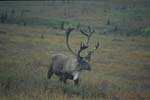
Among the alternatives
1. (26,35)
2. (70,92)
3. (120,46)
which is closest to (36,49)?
(26,35)

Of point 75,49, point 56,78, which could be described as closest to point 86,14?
point 75,49

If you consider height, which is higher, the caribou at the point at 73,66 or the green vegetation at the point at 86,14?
the green vegetation at the point at 86,14

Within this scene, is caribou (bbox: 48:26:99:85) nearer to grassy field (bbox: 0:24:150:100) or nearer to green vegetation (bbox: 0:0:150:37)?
grassy field (bbox: 0:24:150:100)

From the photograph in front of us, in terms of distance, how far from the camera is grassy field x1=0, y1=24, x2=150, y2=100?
7715 mm

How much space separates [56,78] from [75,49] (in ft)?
5.58

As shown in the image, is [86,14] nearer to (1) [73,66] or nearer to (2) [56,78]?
(2) [56,78]

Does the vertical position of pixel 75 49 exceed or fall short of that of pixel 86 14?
it falls short

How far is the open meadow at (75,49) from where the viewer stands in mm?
7902

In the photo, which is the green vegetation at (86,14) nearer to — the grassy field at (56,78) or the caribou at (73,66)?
the grassy field at (56,78)

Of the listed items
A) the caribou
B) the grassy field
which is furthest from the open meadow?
the caribou

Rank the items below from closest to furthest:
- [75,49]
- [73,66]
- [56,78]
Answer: [73,66] → [56,78] → [75,49]

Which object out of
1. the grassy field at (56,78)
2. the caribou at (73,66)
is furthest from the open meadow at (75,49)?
the caribou at (73,66)

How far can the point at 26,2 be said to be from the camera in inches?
519

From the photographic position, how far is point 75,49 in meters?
11.8
